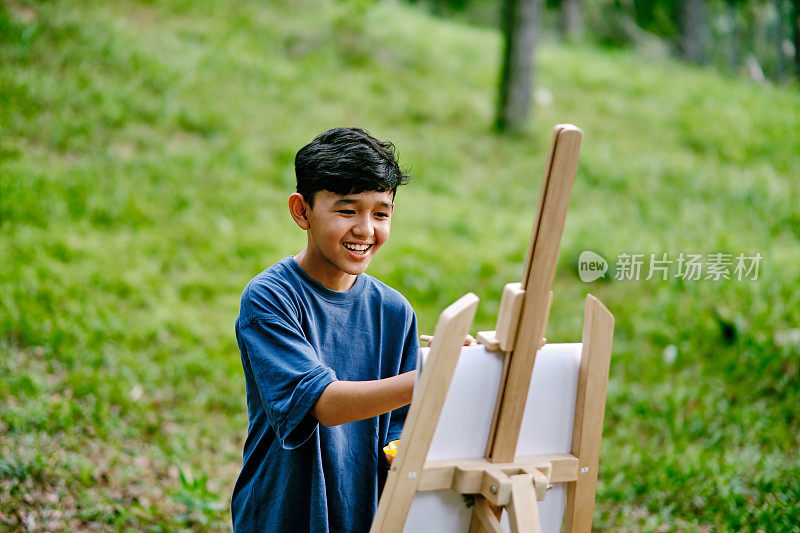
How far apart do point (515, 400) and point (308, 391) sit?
495mm

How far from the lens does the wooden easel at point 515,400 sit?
1.59 meters

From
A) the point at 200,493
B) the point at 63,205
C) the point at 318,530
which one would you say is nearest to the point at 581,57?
the point at 63,205

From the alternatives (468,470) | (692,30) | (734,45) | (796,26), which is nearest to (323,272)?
(468,470)

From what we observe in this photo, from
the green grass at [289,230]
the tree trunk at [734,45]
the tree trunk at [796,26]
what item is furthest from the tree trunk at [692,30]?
the tree trunk at [796,26]

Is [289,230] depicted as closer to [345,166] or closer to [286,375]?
[345,166]

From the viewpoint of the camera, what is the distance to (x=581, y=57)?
1115cm

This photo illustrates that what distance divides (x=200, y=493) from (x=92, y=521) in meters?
0.46

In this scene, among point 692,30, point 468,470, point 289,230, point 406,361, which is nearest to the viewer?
point 468,470

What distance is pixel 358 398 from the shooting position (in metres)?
1.60

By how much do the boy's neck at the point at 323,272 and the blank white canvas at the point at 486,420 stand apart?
1.35 ft

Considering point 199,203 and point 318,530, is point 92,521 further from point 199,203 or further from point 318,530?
point 199,203

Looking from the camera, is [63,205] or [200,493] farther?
[63,205]

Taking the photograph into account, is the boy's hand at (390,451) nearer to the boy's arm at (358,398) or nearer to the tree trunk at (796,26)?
the boy's arm at (358,398)

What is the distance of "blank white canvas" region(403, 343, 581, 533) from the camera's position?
1.70m
